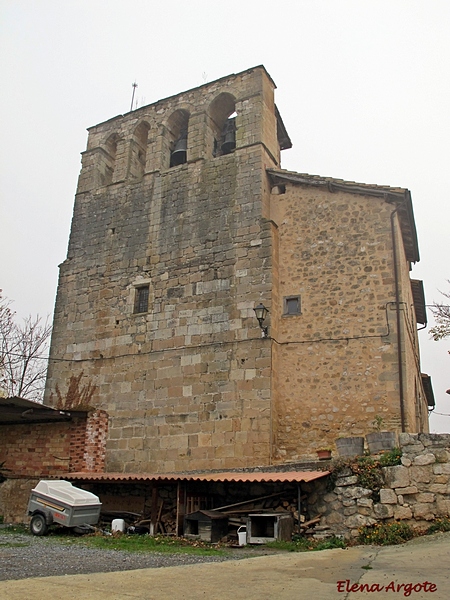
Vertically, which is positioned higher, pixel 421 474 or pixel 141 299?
pixel 141 299

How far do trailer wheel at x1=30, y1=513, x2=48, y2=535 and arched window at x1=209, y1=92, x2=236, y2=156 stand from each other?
386 inches

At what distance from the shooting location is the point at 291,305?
12.9m

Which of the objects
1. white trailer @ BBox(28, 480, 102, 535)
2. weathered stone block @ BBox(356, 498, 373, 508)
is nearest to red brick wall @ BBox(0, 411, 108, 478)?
white trailer @ BBox(28, 480, 102, 535)

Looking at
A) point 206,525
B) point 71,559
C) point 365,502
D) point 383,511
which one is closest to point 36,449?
point 206,525

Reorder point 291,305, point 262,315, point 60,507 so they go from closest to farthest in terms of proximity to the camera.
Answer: point 60,507
point 262,315
point 291,305

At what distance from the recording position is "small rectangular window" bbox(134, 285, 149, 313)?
14383 millimetres

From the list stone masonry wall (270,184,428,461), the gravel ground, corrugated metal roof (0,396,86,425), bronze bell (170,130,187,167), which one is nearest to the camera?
the gravel ground

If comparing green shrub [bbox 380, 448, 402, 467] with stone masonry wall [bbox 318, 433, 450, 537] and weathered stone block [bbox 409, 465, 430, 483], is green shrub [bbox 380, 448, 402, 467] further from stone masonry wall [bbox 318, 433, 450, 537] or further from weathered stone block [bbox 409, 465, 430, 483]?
weathered stone block [bbox 409, 465, 430, 483]

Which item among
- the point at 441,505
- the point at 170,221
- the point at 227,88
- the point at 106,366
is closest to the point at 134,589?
the point at 441,505

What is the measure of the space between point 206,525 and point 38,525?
10.7 feet

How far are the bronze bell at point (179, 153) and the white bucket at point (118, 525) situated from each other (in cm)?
943

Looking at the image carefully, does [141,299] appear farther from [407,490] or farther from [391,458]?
[407,490]

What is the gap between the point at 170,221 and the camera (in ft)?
48.1

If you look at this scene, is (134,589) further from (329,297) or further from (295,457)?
(329,297)
